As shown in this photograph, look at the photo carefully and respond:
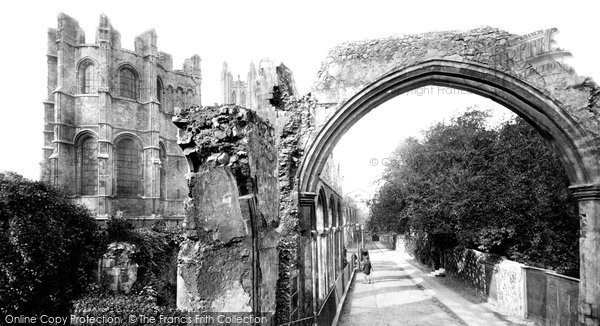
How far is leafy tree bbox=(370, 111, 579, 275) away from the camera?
8.62m

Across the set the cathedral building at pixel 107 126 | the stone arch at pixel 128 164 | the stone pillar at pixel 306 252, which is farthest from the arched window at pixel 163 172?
the stone pillar at pixel 306 252

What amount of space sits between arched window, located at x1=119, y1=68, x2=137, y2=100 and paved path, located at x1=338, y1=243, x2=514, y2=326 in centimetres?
1710

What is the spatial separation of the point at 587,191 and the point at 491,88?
2388 millimetres

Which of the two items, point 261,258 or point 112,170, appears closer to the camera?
point 261,258

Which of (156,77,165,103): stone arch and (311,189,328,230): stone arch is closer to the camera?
(311,189,328,230): stone arch

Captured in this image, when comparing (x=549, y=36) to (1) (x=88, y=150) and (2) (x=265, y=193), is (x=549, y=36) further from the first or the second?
(1) (x=88, y=150)

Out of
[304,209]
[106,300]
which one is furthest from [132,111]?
[304,209]

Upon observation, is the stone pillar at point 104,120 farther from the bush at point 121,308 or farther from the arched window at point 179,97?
the bush at point 121,308

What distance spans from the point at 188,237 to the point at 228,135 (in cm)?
96

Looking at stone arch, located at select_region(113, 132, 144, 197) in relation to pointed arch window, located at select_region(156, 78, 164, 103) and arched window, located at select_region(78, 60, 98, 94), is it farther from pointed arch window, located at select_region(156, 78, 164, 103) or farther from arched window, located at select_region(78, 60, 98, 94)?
pointed arch window, located at select_region(156, 78, 164, 103)

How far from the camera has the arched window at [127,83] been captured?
2192 cm

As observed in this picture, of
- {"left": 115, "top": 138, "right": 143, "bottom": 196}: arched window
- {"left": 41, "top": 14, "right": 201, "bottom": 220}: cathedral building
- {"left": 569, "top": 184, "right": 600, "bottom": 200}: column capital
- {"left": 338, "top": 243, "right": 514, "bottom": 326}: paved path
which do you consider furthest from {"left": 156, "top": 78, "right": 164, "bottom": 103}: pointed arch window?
{"left": 569, "top": 184, "right": 600, "bottom": 200}: column capital

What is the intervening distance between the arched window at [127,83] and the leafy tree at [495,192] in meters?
17.1

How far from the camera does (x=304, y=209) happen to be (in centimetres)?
721
